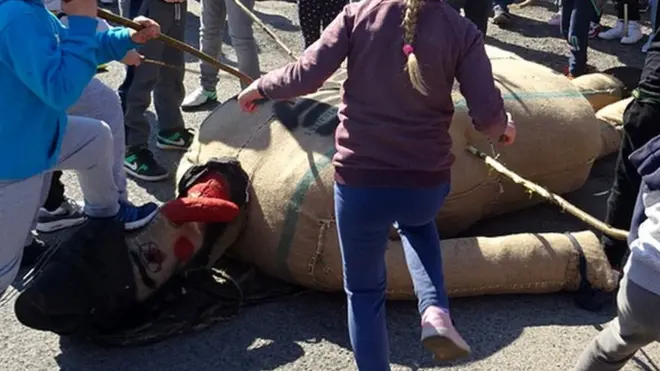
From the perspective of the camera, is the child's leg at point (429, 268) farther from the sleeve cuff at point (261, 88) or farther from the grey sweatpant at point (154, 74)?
the grey sweatpant at point (154, 74)

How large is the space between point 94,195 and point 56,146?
0.47 metres

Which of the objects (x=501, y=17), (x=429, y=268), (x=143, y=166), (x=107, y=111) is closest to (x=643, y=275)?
(x=429, y=268)

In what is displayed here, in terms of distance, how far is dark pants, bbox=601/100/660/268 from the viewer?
319cm

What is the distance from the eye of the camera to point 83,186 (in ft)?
10.6

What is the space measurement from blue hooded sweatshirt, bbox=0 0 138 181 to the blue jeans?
82cm

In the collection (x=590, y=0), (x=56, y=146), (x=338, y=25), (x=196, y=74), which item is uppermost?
(x=338, y=25)

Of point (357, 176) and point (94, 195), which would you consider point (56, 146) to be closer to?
point (94, 195)

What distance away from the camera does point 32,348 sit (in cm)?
305

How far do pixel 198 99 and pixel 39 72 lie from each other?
2835 millimetres

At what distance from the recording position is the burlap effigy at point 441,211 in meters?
3.29

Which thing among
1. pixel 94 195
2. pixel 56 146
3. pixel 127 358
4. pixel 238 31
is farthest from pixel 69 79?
pixel 238 31

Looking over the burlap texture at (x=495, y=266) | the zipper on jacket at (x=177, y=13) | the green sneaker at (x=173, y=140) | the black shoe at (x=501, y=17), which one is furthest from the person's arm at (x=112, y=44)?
the black shoe at (x=501, y=17)

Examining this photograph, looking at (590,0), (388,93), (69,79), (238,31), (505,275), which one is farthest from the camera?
(590,0)

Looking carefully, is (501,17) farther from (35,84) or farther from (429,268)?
(35,84)
